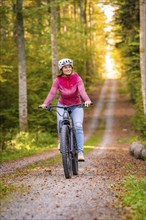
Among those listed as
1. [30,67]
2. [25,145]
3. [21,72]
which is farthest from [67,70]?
[30,67]

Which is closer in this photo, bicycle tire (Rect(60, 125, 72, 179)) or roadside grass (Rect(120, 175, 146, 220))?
roadside grass (Rect(120, 175, 146, 220))

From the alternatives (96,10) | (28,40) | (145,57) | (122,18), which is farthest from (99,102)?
(145,57)

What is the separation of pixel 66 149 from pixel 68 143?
0.81ft

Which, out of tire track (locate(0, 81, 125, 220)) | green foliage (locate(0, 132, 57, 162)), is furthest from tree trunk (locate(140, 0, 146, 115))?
tire track (locate(0, 81, 125, 220))

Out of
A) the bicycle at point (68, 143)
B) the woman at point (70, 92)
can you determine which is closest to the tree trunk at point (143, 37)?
the woman at point (70, 92)

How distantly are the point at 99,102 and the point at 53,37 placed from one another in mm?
25625

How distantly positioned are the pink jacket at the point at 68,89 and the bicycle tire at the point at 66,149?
30.5 inches

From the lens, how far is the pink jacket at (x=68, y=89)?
27.5 feet

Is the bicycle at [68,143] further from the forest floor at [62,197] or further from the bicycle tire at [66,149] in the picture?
the forest floor at [62,197]

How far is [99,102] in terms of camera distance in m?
46.6

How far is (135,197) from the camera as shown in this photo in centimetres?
609

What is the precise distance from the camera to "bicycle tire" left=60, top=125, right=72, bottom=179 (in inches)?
303

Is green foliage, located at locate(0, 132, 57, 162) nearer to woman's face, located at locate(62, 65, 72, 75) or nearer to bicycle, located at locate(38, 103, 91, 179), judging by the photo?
bicycle, located at locate(38, 103, 91, 179)

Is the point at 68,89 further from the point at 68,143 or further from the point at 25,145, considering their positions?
the point at 25,145
